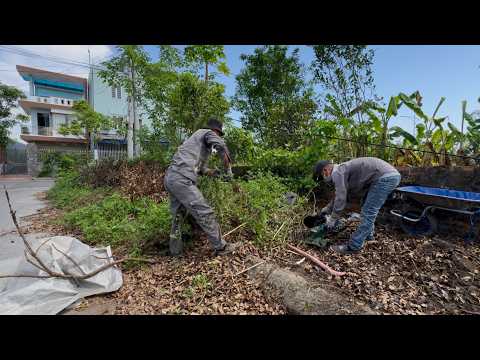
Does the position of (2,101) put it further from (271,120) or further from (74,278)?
(74,278)

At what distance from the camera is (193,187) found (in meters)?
3.04

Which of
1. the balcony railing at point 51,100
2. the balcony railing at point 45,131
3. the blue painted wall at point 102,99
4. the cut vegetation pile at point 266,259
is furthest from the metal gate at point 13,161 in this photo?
the cut vegetation pile at point 266,259

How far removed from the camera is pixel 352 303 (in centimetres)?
222

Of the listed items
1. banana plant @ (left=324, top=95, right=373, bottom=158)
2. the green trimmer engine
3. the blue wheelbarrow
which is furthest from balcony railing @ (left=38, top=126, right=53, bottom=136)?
the blue wheelbarrow

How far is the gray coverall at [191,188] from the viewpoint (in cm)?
299

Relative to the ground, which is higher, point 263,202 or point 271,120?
point 271,120

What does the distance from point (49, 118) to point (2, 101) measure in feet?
13.5

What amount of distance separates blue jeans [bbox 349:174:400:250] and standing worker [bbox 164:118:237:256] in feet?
5.48

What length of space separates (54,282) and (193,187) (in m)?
1.73

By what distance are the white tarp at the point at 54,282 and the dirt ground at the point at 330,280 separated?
0.51 feet

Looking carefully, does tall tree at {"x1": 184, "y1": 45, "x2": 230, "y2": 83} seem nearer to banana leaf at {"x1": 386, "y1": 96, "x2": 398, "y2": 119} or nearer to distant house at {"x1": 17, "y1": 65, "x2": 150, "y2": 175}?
banana leaf at {"x1": 386, "y1": 96, "x2": 398, "y2": 119}

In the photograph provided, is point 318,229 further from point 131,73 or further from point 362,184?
point 131,73
